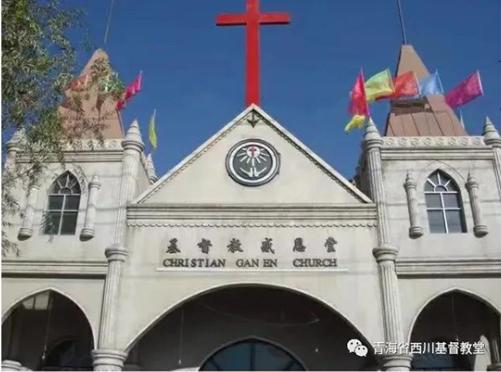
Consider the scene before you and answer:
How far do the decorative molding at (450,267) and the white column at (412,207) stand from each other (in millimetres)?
734

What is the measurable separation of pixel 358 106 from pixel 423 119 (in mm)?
1847

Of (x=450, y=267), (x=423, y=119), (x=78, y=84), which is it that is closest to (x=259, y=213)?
(x=450, y=267)

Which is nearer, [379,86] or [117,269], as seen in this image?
[117,269]

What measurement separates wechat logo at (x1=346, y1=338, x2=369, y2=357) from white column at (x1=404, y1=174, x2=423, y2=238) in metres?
2.77

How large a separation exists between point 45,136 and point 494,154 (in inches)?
413

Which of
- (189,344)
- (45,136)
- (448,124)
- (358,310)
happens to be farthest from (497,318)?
(45,136)

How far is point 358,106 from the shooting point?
1591 cm

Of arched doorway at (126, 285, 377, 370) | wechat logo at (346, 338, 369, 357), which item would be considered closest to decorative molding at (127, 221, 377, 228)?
arched doorway at (126, 285, 377, 370)

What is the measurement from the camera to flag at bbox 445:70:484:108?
14.9 metres

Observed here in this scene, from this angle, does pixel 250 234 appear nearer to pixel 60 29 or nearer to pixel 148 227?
pixel 148 227

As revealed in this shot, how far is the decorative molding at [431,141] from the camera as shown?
14.1 meters

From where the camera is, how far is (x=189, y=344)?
1399cm

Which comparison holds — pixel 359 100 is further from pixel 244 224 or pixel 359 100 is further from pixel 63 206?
pixel 63 206

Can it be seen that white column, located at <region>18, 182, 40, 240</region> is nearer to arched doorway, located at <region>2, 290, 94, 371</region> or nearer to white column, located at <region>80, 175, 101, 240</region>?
white column, located at <region>80, 175, 101, 240</region>
